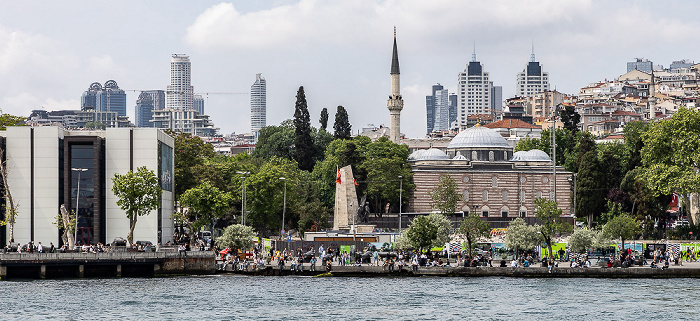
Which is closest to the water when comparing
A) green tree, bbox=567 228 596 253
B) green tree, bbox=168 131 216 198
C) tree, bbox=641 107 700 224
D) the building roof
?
green tree, bbox=567 228 596 253

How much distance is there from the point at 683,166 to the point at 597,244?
1294cm

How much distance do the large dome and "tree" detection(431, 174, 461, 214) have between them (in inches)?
335

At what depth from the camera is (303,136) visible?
10219 cm

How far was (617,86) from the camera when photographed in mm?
189500

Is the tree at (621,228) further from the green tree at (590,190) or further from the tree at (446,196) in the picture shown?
the tree at (446,196)

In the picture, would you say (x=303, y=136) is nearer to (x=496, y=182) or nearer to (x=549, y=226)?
(x=496, y=182)

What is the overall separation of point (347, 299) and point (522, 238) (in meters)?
16.7

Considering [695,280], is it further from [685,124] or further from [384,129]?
[384,129]

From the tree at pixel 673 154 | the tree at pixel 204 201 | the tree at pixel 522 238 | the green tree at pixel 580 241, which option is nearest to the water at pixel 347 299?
the tree at pixel 522 238

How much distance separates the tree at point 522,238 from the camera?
5806 centimetres

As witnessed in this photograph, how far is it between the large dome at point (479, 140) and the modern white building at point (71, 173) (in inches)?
1751

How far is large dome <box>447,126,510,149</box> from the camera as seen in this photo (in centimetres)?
9656

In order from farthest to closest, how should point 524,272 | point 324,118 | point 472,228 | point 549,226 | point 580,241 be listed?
point 324,118 → point 472,228 → point 580,241 → point 549,226 → point 524,272

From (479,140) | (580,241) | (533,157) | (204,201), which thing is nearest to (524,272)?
(580,241)
